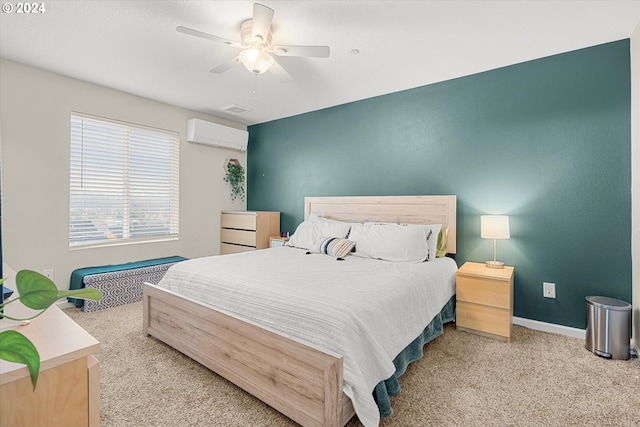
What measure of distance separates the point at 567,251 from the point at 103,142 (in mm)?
4989

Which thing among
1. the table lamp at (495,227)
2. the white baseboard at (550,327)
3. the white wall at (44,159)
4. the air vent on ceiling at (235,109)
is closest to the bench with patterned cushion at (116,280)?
the white wall at (44,159)

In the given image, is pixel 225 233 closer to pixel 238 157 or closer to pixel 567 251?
pixel 238 157

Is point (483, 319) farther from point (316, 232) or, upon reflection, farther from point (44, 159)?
point (44, 159)

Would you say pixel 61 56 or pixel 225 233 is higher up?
pixel 61 56

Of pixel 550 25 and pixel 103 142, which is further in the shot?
pixel 103 142

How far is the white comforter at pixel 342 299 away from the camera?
5.14 ft

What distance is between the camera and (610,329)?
7.62 ft

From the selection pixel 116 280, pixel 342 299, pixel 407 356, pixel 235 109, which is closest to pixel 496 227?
pixel 407 356

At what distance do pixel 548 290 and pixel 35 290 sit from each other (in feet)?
11.5

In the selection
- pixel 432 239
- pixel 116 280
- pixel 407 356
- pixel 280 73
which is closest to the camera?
pixel 407 356

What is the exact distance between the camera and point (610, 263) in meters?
2.61

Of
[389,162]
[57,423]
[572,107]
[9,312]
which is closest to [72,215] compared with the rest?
[9,312]

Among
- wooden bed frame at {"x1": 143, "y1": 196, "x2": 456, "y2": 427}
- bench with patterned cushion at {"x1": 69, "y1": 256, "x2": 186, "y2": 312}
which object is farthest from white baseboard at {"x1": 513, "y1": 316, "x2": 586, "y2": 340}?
bench with patterned cushion at {"x1": 69, "y1": 256, "x2": 186, "y2": 312}

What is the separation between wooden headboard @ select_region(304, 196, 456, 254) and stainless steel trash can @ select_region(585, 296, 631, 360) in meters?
1.20
